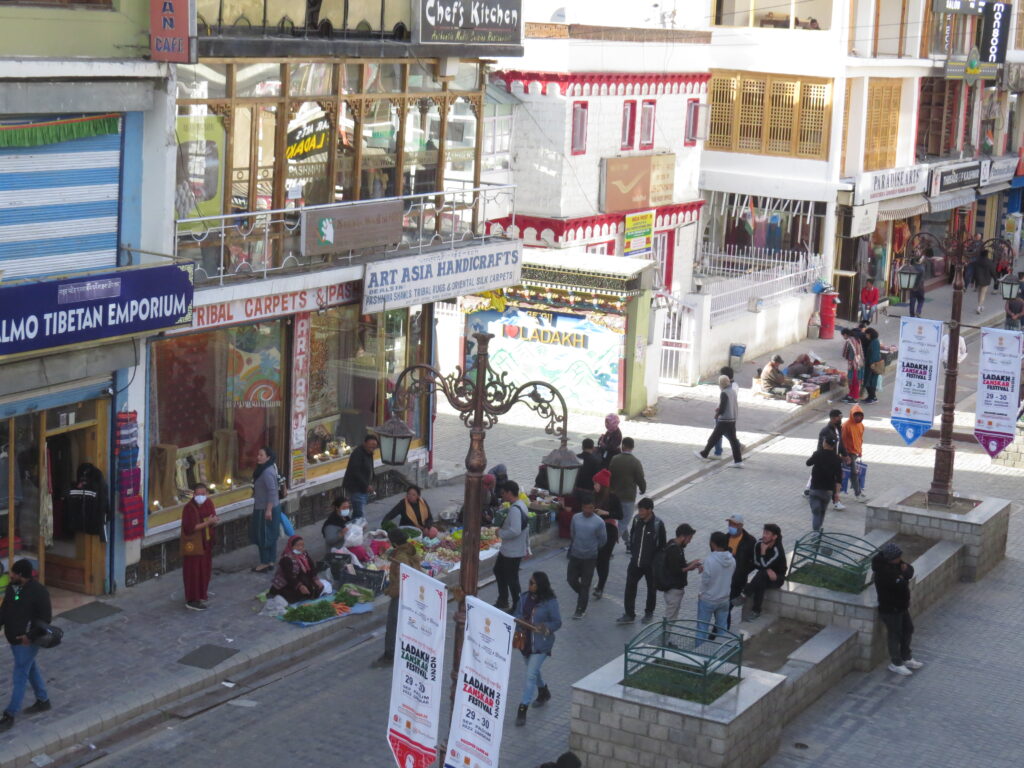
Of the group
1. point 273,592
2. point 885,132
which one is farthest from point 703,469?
point 885,132

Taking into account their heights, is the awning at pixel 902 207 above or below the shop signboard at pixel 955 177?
below

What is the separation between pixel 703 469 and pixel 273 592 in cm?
970

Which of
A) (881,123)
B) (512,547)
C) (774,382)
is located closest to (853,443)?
(774,382)

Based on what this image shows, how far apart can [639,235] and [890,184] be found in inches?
416

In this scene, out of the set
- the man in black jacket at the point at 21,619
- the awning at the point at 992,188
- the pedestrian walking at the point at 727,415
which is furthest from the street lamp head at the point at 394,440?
the awning at the point at 992,188

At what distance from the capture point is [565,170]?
100 feet

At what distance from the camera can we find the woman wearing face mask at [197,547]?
17.4 m

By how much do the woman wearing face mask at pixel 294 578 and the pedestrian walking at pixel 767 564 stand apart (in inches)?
199

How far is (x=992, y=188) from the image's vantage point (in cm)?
4922

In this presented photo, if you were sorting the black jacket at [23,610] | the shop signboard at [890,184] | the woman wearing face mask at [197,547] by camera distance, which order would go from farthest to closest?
the shop signboard at [890,184] < the woman wearing face mask at [197,547] < the black jacket at [23,610]

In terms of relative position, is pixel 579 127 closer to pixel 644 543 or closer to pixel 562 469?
pixel 644 543

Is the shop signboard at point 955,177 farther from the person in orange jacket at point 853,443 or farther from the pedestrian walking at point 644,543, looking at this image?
the pedestrian walking at point 644,543

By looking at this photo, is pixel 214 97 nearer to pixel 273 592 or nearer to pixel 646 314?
pixel 273 592

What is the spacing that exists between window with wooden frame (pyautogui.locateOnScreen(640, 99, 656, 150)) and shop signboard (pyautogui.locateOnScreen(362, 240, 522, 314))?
991cm
